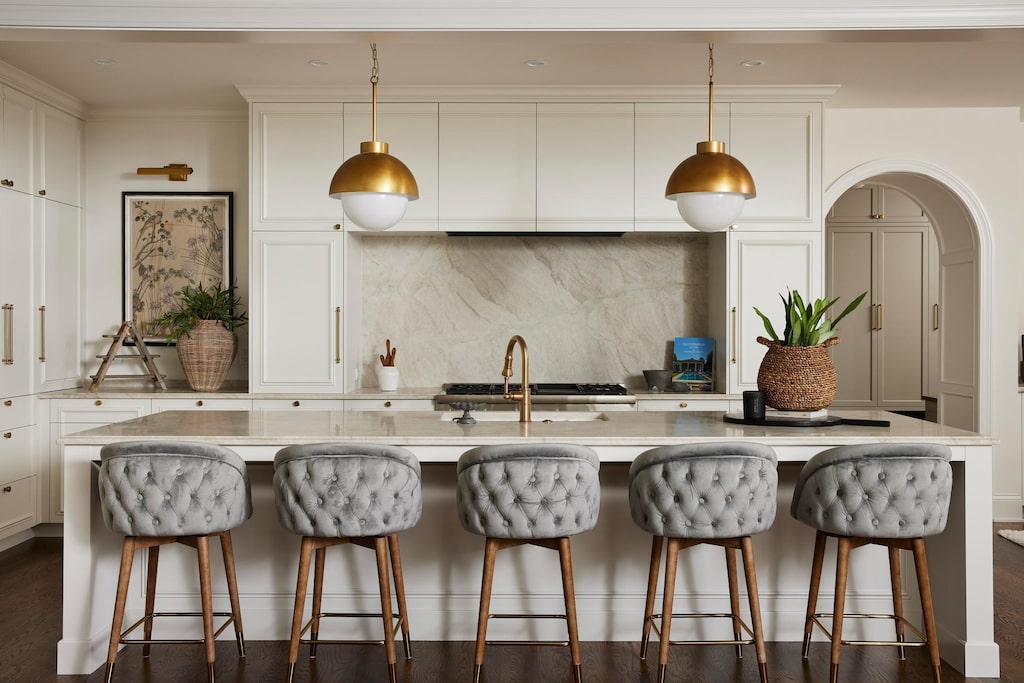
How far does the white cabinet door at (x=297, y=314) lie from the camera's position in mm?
4848

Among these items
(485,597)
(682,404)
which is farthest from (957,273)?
(485,597)

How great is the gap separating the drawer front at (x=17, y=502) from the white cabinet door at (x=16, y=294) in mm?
495

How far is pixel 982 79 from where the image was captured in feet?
15.2

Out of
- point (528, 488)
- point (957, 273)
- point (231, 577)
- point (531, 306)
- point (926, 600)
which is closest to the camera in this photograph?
point (528, 488)

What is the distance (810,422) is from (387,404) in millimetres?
2488

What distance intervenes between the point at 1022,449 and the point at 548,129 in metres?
3.60

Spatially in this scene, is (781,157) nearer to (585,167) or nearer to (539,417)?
(585,167)

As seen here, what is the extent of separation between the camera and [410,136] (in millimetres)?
4840

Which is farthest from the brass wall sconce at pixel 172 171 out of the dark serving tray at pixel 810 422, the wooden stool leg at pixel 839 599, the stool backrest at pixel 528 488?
the wooden stool leg at pixel 839 599

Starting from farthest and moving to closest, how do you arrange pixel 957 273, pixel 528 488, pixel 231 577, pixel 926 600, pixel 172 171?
pixel 957 273 → pixel 172 171 → pixel 231 577 → pixel 926 600 → pixel 528 488

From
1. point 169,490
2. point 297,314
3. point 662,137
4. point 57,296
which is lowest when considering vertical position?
point 169,490

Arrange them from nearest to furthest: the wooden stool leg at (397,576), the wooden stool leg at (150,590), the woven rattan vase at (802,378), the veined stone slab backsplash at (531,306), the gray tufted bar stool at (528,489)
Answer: the gray tufted bar stool at (528,489), the wooden stool leg at (397,576), the wooden stool leg at (150,590), the woven rattan vase at (802,378), the veined stone slab backsplash at (531,306)

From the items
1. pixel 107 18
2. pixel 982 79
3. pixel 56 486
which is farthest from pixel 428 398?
pixel 982 79

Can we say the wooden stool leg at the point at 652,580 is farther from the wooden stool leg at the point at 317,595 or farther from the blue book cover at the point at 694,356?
the blue book cover at the point at 694,356
